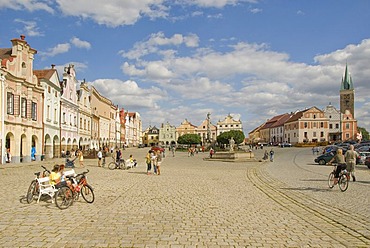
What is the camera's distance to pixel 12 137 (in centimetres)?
3303

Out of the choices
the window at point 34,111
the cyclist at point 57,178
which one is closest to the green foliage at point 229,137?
the window at point 34,111

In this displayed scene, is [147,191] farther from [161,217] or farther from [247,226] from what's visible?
[247,226]

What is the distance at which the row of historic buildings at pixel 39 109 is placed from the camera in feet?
107

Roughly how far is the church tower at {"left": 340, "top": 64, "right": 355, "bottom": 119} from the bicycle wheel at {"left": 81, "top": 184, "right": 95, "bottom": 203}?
133378 millimetres

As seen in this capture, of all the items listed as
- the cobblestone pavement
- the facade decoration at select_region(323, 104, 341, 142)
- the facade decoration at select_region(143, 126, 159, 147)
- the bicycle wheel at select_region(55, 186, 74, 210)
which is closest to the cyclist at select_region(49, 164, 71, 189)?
the bicycle wheel at select_region(55, 186, 74, 210)

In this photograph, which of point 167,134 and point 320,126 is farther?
point 167,134

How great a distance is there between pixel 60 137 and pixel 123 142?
57.1 metres

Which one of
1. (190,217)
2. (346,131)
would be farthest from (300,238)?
(346,131)

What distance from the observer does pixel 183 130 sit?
15362 centimetres

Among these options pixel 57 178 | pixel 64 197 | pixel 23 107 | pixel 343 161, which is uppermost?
pixel 23 107

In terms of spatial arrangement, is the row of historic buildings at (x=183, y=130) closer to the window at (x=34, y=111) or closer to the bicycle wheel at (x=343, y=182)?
the window at (x=34, y=111)

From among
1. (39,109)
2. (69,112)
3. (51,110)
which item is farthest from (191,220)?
(69,112)

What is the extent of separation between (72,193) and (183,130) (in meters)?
143

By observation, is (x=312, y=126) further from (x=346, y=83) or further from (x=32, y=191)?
(x=32, y=191)
